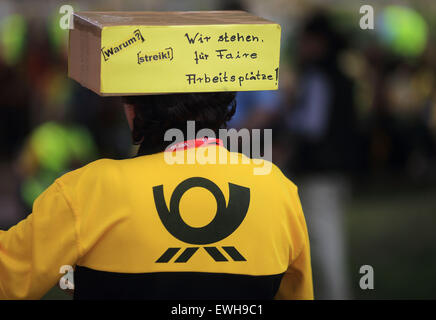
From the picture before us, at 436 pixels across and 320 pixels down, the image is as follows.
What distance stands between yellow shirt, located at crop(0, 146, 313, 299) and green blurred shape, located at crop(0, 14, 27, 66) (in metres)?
6.64

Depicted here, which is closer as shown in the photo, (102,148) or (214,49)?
(214,49)

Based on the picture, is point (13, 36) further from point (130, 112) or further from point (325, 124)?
point (130, 112)

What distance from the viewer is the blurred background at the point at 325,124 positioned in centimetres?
518

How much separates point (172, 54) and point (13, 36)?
681 cm

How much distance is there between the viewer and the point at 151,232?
1974 mm

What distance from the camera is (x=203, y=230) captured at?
2029 mm

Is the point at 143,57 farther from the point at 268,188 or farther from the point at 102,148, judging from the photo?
the point at 102,148

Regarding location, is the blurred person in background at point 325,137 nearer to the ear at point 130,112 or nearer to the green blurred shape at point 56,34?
the ear at point 130,112

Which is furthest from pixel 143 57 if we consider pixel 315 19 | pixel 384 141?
pixel 384 141

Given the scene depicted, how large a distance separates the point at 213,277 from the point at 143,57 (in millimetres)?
605

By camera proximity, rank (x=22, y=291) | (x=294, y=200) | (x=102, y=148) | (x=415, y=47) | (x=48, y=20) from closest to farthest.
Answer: (x=22, y=291), (x=294, y=200), (x=102, y=148), (x=48, y=20), (x=415, y=47)

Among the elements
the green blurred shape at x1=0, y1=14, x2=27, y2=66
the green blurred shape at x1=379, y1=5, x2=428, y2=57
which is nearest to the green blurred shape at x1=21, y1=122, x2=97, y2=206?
the green blurred shape at x1=0, y1=14, x2=27, y2=66

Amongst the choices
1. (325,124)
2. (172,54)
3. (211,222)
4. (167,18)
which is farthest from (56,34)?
(211,222)

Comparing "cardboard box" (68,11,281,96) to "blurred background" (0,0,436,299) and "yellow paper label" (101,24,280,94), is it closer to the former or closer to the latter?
"yellow paper label" (101,24,280,94)
